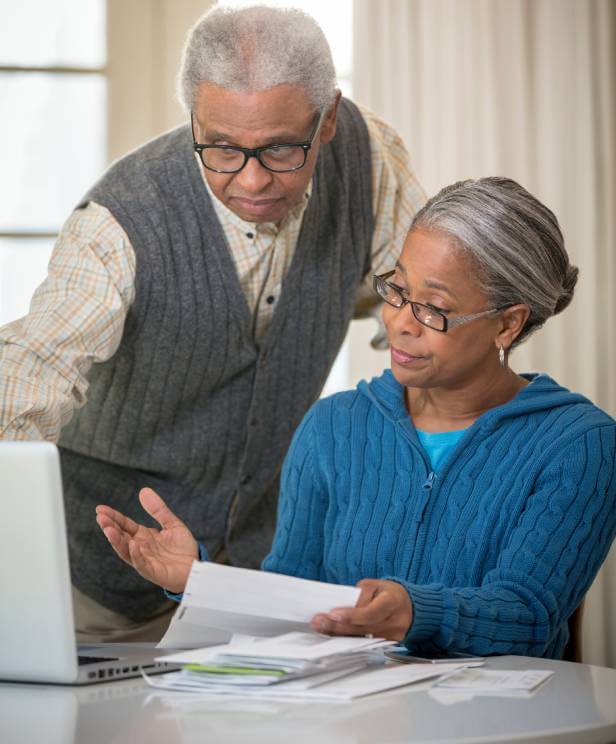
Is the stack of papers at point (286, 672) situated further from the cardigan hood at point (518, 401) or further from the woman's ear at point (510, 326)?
the woman's ear at point (510, 326)

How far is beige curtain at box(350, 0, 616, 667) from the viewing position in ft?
10.9

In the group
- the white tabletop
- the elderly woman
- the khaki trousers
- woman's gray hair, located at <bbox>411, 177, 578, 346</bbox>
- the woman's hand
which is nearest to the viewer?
the white tabletop

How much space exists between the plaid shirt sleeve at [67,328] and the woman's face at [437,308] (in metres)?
0.50

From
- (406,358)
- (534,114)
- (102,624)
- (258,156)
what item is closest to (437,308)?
(406,358)

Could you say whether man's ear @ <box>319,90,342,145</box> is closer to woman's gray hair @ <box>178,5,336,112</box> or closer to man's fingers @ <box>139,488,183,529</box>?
woman's gray hair @ <box>178,5,336,112</box>

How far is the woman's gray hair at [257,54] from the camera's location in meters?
1.78

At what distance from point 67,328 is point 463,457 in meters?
0.67

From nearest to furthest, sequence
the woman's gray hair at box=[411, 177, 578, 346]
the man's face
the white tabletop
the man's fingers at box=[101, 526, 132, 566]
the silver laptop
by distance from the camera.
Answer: the white tabletop → the silver laptop → the man's fingers at box=[101, 526, 132, 566] → the woman's gray hair at box=[411, 177, 578, 346] → the man's face

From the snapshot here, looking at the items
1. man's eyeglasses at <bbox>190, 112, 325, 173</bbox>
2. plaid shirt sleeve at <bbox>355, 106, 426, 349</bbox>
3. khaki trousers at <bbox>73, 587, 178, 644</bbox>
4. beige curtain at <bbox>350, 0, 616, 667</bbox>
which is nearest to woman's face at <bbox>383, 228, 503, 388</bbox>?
man's eyeglasses at <bbox>190, 112, 325, 173</bbox>

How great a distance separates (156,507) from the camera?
4.84 ft

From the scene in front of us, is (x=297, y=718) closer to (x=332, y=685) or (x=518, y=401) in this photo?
(x=332, y=685)

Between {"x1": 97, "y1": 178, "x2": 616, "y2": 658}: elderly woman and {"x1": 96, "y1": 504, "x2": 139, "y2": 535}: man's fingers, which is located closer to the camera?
{"x1": 96, "y1": 504, "x2": 139, "y2": 535}: man's fingers

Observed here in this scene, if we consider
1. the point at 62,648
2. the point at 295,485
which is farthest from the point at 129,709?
the point at 295,485

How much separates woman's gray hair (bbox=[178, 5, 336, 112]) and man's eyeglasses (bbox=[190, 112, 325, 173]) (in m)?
0.09
